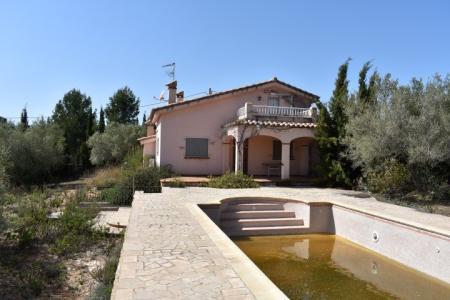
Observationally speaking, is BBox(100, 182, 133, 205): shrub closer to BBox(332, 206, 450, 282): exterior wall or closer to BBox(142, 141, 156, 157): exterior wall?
BBox(332, 206, 450, 282): exterior wall

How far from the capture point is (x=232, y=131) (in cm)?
2066

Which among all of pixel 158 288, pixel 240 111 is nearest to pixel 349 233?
pixel 158 288

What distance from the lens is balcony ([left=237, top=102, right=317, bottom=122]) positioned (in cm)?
2044

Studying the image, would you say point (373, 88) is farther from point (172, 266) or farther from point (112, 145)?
point (112, 145)

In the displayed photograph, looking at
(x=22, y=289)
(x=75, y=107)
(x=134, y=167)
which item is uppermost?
(x=75, y=107)

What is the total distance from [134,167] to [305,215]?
10616 millimetres

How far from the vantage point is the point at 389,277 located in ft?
26.3

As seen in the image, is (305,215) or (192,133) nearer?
(305,215)

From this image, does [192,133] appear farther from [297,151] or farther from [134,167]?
[297,151]

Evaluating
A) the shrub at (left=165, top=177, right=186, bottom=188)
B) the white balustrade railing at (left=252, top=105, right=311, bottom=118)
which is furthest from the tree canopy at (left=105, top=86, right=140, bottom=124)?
the shrub at (left=165, top=177, right=186, bottom=188)

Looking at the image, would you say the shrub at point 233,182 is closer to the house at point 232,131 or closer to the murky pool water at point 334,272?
the house at point 232,131

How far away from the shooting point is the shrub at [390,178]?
1473 cm

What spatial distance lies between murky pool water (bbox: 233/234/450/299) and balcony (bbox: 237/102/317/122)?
33.7ft

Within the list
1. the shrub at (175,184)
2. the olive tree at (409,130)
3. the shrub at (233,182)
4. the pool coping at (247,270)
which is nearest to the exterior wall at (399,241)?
the olive tree at (409,130)
